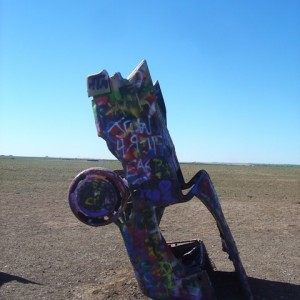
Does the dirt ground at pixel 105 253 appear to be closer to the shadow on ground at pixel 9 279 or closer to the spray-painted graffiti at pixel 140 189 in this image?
the shadow on ground at pixel 9 279

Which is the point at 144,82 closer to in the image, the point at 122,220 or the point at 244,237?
the point at 122,220

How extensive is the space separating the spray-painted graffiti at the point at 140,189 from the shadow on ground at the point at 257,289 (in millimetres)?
424

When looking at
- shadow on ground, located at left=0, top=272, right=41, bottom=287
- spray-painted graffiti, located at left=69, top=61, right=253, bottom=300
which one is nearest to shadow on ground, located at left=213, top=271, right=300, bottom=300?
spray-painted graffiti, located at left=69, top=61, right=253, bottom=300

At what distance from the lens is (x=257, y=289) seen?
23.4 ft

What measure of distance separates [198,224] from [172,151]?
7.21 meters

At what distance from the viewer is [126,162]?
612 centimetres

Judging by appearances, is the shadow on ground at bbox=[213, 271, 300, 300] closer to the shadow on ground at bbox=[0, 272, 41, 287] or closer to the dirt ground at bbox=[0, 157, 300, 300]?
the dirt ground at bbox=[0, 157, 300, 300]

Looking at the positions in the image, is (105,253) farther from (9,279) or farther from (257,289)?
(257,289)

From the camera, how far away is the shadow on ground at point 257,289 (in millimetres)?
6752

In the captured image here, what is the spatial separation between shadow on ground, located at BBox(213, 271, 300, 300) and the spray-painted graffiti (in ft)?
1.39

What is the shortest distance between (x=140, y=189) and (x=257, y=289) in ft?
9.37

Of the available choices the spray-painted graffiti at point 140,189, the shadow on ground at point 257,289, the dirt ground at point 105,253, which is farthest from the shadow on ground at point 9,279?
the shadow on ground at point 257,289

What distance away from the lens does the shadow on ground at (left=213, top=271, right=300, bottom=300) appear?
266 inches

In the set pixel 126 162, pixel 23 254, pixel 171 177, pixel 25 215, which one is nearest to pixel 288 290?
pixel 171 177
